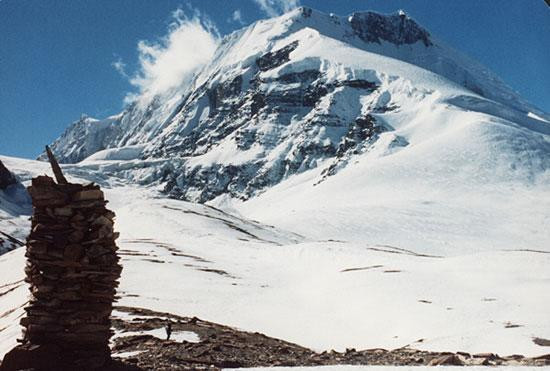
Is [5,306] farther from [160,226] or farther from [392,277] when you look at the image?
[160,226]

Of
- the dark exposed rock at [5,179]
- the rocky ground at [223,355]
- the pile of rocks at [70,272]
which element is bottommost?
the rocky ground at [223,355]

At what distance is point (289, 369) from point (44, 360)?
530 centimetres

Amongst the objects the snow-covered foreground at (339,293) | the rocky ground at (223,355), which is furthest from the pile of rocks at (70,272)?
the snow-covered foreground at (339,293)

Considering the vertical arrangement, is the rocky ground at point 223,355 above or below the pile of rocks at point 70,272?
below

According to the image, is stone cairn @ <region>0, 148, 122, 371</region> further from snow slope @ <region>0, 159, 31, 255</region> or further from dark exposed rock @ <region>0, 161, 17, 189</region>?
dark exposed rock @ <region>0, 161, 17, 189</region>

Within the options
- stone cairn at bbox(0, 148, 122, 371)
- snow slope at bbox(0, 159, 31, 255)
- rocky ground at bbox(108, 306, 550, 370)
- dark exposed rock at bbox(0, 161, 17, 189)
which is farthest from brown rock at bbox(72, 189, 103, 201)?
dark exposed rock at bbox(0, 161, 17, 189)

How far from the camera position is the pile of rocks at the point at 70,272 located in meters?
12.8

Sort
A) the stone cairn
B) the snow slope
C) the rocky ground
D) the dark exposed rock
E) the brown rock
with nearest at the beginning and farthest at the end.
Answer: the stone cairn → the brown rock → the rocky ground → the snow slope → the dark exposed rock

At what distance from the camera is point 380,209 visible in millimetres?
138000

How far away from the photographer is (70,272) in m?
13.0

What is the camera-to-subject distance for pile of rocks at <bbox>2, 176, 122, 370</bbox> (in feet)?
42.0

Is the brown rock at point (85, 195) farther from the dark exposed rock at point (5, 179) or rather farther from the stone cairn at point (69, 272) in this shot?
the dark exposed rock at point (5, 179)

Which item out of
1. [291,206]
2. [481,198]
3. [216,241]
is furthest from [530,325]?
[291,206]

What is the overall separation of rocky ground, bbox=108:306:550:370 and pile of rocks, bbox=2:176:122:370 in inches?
46.3
